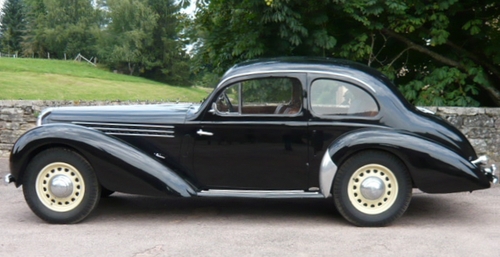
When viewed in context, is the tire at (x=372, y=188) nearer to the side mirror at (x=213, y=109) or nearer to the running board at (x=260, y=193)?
the running board at (x=260, y=193)

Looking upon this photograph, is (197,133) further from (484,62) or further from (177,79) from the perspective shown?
(177,79)

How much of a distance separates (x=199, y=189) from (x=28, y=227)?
1.74 m

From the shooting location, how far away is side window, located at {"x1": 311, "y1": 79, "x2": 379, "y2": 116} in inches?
229

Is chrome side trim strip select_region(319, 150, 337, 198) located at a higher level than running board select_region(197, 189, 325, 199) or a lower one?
higher

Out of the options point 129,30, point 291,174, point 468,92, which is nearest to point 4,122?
point 291,174

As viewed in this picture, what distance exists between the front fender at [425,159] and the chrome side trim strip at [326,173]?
6 centimetres

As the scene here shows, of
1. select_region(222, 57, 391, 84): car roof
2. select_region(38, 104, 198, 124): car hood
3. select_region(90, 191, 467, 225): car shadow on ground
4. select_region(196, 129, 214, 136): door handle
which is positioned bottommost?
select_region(90, 191, 467, 225): car shadow on ground

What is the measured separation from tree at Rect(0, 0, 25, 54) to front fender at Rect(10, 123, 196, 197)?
79885 millimetres

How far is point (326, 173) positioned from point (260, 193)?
2.30 feet

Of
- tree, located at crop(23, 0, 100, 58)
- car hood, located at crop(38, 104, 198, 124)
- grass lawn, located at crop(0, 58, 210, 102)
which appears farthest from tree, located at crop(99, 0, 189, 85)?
car hood, located at crop(38, 104, 198, 124)

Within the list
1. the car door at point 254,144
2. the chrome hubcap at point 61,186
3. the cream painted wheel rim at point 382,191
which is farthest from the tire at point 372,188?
the chrome hubcap at point 61,186

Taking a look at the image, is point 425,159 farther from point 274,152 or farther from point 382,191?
point 274,152

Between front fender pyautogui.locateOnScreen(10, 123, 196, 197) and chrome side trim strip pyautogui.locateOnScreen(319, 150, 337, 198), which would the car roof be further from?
front fender pyautogui.locateOnScreen(10, 123, 196, 197)

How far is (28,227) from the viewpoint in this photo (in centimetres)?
567
